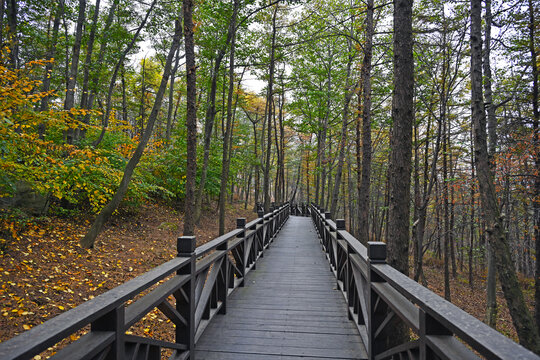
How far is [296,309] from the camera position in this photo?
4.27 metres

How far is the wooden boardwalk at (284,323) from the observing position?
306cm

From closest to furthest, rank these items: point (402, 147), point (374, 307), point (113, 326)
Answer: point (113, 326) < point (374, 307) < point (402, 147)

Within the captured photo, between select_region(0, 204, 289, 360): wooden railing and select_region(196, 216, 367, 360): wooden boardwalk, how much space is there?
0.96 ft

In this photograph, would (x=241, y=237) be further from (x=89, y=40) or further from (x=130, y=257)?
(x=89, y=40)

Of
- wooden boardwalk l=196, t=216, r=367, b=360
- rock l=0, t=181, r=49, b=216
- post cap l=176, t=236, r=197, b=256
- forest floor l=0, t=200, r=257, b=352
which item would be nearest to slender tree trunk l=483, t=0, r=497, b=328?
wooden boardwalk l=196, t=216, r=367, b=360

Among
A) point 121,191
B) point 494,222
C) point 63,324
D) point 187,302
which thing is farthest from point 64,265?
point 494,222

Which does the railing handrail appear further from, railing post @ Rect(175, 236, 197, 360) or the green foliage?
the green foliage

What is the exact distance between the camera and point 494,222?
5.35 m

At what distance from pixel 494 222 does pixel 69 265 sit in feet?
28.5

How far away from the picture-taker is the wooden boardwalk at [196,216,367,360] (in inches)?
120

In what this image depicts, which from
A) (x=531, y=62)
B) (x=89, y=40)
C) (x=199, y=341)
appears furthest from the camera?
(x=89, y=40)

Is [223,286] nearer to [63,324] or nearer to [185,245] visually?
[185,245]

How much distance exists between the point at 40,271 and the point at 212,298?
3.98 metres

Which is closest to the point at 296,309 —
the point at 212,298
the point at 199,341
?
the point at 212,298
